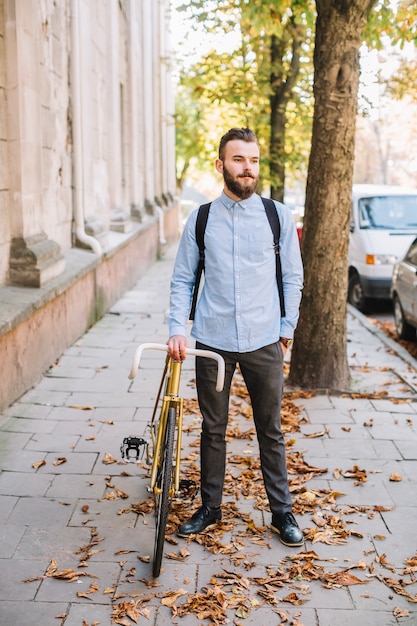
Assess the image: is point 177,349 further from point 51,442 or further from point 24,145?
point 24,145

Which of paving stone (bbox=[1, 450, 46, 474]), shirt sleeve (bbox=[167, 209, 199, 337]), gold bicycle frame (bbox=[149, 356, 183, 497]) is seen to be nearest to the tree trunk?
paving stone (bbox=[1, 450, 46, 474])

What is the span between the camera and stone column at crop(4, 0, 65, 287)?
757cm

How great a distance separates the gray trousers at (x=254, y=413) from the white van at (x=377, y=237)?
9.43 m

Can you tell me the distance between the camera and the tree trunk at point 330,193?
7.41 metres

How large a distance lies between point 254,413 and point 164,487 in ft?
2.37

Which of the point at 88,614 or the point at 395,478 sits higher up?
the point at 88,614

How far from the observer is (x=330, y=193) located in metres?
7.48

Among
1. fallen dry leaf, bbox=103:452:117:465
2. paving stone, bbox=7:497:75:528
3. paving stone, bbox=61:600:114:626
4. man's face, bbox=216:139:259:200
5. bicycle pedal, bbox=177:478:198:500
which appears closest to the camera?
paving stone, bbox=61:600:114:626

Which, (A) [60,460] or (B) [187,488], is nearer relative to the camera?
(B) [187,488]

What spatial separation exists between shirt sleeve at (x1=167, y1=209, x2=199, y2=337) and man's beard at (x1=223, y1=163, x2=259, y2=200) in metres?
0.25

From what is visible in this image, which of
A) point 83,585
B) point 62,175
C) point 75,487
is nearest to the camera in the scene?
point 83,585

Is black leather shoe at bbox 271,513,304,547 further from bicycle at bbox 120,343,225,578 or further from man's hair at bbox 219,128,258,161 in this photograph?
man's hair at bbox 219,128,258,161

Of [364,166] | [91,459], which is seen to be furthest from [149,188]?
[364,166]

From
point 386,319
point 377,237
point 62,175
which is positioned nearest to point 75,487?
point 62,175
